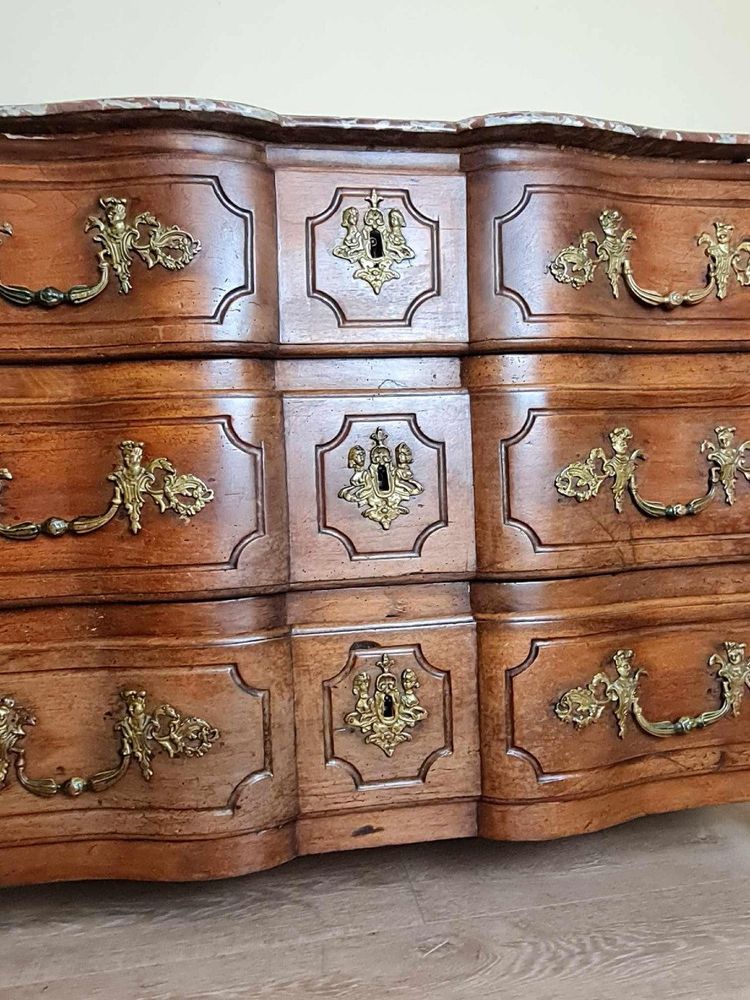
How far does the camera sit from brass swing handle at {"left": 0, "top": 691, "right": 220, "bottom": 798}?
0.92 meters

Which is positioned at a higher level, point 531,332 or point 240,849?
point 531,332

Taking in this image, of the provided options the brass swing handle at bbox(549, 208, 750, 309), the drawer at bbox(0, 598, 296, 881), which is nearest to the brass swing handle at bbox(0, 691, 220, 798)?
the drawer at bbox(0, 598, 296, 881)

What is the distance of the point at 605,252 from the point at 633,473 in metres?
0.27

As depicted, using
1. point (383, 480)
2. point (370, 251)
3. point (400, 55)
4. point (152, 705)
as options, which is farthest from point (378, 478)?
point (400, 55)

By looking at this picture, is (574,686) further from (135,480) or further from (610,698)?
(135,480)

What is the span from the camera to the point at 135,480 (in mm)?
893

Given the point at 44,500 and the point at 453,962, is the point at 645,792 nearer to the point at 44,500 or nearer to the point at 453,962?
the point at 453,962

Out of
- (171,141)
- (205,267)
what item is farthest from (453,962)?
(171,141)

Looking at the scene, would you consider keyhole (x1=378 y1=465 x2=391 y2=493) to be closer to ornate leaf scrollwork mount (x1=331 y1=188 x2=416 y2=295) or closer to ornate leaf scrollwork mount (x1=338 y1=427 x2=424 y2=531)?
ornate leaf scrollwork mount (x1=338 y1=427 x2=424 y2=531)

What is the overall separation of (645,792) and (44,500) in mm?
831

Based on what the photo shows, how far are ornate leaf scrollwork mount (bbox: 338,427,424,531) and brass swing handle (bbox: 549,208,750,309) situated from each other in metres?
0.28

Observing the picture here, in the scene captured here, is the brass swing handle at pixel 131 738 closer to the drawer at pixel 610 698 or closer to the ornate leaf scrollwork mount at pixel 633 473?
the drawer at pixel 610 698

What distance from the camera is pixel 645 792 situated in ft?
3.45

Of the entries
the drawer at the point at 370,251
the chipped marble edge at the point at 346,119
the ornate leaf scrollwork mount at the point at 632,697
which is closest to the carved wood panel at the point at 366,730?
the ornate leaf scrollwork mount at the point at 632,697
